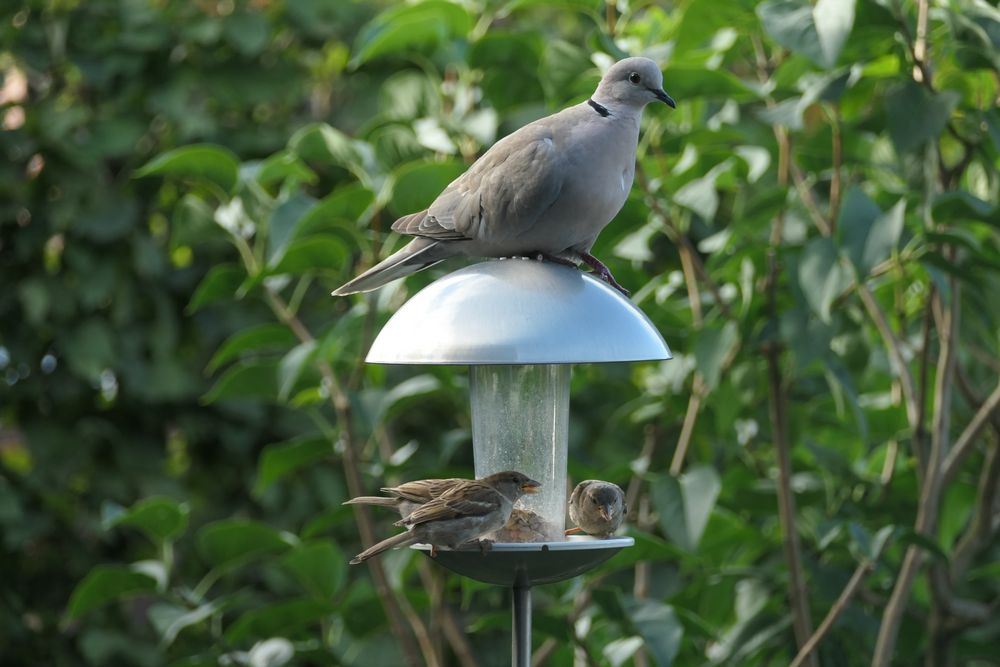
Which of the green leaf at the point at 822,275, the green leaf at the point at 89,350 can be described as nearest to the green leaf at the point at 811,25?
the green leaf at the point at 822,275

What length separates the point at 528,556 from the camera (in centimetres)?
191

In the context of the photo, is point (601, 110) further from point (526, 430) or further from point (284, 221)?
point (284, 221)

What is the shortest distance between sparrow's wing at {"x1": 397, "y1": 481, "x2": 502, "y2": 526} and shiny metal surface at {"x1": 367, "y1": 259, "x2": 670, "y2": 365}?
0.20 metres

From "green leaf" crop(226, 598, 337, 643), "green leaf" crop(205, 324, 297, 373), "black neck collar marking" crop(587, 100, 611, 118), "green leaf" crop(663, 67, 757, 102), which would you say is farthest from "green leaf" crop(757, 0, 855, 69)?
"green leaf" crop(226, 598, 337, 643)

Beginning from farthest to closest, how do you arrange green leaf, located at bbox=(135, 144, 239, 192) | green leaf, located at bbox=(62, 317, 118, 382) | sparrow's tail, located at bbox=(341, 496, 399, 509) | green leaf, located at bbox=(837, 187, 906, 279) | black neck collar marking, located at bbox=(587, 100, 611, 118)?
1. green leaf, located at bbox=(62, 317, 118, 382)
2. green leaf, located at bbox=(135, 144, 239, 192)
3. green leaf, located at bbox=(837, 187, 906, 279)
4. black neck collar marking, located at bbox=(587, 100, 611, 118)
5. sparrow's tail, located at bbox=(341, 496, 399, 509)

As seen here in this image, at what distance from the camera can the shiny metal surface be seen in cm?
189

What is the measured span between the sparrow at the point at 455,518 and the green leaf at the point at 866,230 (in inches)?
40.5

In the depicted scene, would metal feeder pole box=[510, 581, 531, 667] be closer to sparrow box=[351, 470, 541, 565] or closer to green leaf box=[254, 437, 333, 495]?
sparrow box=[351, 470, 541, 565]

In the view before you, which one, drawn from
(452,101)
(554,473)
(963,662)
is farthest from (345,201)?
(963,662)

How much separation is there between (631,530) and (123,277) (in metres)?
2.33

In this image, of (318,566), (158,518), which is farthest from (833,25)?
(158,518)

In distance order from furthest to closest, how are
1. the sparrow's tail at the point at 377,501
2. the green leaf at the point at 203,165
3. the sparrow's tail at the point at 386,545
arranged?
the green leaf at the point at 203,165 → the sparrow's tail at the point at 377,501 → the sparrow's tail at the point at 386,545

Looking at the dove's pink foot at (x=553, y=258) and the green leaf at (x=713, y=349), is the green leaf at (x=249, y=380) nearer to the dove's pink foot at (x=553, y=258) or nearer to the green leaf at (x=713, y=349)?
the green leaf at (x=713, y=349)

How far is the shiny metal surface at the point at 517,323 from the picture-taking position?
1.89m
